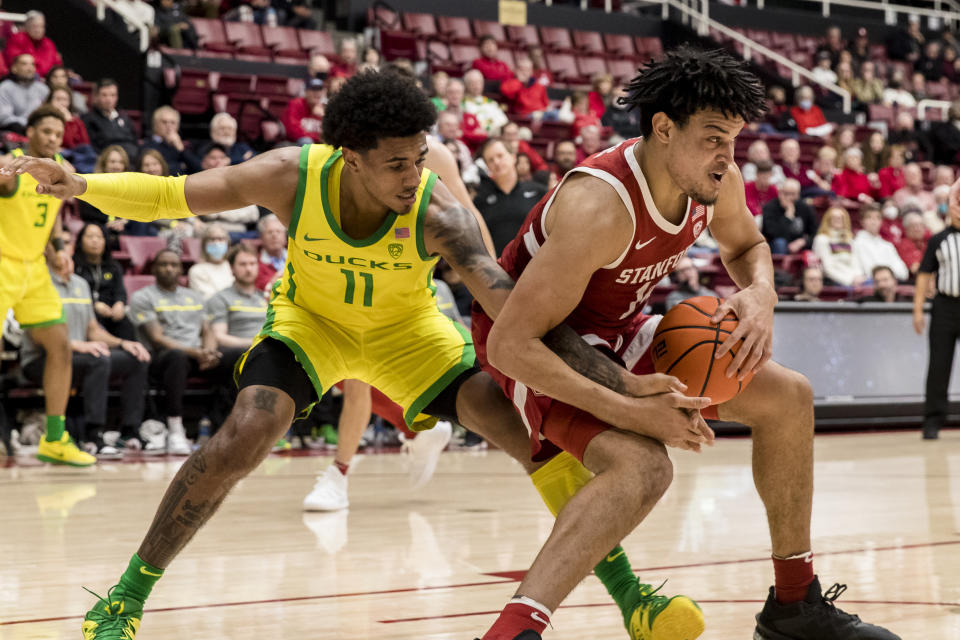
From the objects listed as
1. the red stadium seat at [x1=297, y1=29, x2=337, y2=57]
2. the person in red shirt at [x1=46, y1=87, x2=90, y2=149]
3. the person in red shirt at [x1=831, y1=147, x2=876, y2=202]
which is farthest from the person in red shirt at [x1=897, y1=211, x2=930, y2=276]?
the person in red shirt at [x1=46, y1=87, x2=90, y2=149]

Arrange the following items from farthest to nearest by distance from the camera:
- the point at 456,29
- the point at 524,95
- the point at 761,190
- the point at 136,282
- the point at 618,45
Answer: the point at 618,45
the point at 456,29
the point at 524,95
the point at 761,190
the point at 136,282

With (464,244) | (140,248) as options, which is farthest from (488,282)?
(140,248)

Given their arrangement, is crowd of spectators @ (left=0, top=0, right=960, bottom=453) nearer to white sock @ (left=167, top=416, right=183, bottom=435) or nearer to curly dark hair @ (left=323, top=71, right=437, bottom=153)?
white sock @ (left=167, top=416, right=183, bottom=435)

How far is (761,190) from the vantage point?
1249cm

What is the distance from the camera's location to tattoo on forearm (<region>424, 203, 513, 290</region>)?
2.85 metres

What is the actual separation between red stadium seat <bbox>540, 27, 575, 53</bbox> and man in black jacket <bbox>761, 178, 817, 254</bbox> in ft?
16.6

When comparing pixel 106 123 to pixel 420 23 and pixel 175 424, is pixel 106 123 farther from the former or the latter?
pixel 420 23

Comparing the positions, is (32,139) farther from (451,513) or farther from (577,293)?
(577,293)

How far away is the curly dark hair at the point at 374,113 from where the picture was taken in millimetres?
3000

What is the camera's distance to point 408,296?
345 centimetres

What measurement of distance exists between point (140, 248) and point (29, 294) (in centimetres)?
203

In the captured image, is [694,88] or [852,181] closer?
[694,88]

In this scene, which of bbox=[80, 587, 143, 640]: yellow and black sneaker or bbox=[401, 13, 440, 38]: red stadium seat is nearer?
bbox=[80, 587, 143, 640]: yellow and black sneaker

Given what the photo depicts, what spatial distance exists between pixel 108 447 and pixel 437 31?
8728 millimetres
